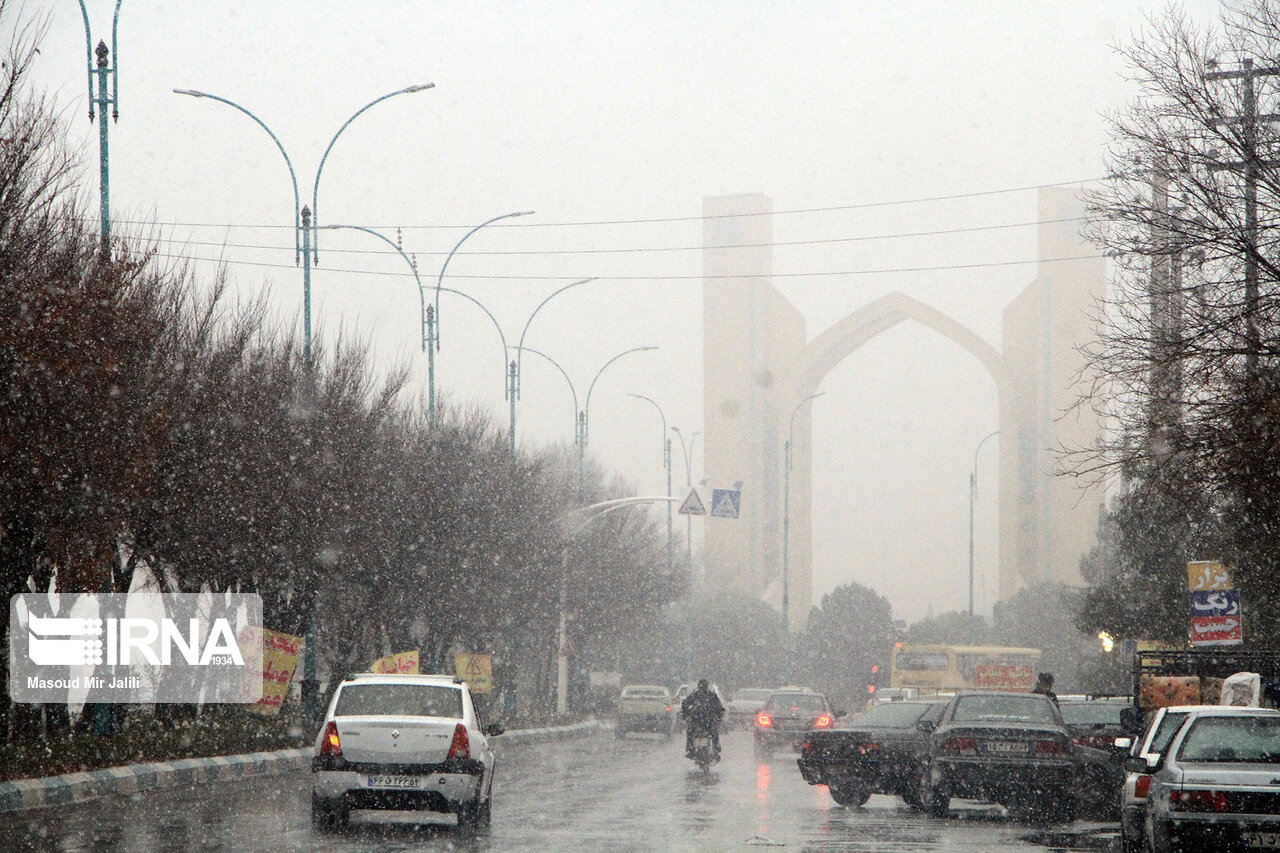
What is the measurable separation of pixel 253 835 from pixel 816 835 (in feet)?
16.0

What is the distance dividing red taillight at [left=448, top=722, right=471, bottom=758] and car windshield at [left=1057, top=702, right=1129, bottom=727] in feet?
27.7

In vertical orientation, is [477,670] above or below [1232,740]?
below

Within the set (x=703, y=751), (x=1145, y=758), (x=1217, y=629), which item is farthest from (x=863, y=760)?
(x=1145, y=758)

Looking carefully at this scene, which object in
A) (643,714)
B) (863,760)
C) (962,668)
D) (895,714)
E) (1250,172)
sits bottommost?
(643,714)

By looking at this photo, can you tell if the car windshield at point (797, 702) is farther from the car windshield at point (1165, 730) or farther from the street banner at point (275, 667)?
the car windshield at point (1165, 730)

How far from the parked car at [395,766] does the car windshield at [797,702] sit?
20.0m

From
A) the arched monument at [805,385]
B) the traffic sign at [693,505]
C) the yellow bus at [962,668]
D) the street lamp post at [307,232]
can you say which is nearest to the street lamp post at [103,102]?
the street lamp post at [307,232]

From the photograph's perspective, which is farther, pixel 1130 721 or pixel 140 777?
pixel 140 777

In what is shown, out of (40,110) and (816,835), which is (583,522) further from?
(816,835)

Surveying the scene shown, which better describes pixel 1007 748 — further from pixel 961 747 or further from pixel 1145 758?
pixel 1145 758

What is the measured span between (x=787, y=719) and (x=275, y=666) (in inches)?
415

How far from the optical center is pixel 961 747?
57.8ft

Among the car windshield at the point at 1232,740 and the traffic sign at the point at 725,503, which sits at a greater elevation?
the traffic sign at the point at 725,503

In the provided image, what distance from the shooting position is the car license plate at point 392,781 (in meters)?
14.2
